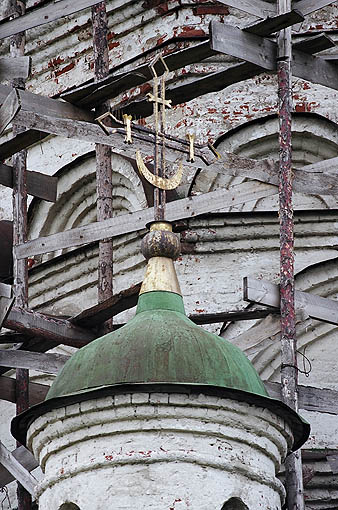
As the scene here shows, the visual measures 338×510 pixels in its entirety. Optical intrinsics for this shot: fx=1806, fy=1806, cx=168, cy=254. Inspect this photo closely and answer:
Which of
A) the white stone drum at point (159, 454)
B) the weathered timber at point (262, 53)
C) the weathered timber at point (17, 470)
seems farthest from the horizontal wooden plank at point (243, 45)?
the white stone drum at point (159, 454)

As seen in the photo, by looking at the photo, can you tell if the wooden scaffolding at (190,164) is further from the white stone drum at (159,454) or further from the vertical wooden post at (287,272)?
the white stone drum at (159,454)

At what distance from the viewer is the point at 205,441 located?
389 inches

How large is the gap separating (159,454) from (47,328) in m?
3.88

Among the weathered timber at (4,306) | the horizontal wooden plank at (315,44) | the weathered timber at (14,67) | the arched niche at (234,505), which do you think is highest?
the horizontal wooden plank at (315,44)

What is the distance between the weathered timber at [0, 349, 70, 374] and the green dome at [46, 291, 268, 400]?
302 cm

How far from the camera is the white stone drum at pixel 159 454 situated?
383 inches

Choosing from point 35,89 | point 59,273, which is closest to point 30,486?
point 59,273

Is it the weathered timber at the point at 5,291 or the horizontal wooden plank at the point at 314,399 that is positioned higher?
the weathered timber at the point at 5,291

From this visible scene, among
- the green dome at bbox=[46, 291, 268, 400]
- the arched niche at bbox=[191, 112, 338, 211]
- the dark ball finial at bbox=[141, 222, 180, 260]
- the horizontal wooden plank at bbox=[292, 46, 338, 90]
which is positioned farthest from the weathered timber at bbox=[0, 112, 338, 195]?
the arched niche at bbox=[191, 112, 338, 211]

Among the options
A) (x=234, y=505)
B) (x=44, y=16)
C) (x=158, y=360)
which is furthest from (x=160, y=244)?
(x=44, y=16)

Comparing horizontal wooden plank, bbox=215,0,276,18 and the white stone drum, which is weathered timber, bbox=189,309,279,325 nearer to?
horizontal wooden plank, bbox=215,0,276,18

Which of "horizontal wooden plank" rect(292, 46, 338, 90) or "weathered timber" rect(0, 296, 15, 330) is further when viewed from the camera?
"horizontal wooden plank" rect(292, 46, 338, 90)

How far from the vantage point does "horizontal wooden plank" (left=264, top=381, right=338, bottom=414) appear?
12.4 m

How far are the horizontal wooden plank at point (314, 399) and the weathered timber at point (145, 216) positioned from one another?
1490mm
